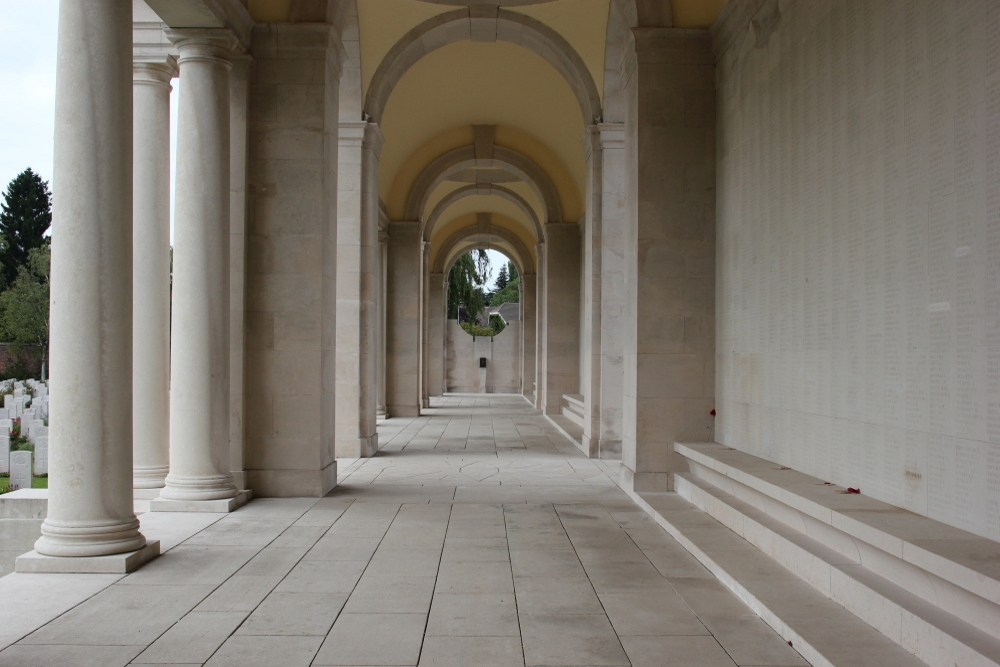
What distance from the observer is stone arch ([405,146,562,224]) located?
73.0 feet

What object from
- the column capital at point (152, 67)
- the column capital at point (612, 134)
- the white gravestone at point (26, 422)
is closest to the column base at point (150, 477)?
the column capital at point (152, 67)

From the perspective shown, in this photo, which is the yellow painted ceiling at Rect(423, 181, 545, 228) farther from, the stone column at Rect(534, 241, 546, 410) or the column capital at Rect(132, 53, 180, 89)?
the column capital at Rect(132, 53, 180, 89)

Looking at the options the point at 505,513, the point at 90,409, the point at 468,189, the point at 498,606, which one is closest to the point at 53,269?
the point at 90,409

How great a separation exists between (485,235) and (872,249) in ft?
104

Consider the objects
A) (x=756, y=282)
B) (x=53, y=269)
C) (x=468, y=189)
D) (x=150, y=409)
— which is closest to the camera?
(x=53, y=269)

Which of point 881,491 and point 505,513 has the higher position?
point 881,491

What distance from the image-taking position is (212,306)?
9.22 meters

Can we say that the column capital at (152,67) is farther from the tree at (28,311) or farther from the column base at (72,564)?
the tree at (28,311)

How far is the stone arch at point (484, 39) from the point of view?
14438mm

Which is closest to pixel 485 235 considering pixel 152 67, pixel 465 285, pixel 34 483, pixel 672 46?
pixel 465 285

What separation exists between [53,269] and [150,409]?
3717 millimetres

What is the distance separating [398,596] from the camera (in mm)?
6000

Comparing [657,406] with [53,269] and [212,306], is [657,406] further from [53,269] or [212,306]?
[53,269]

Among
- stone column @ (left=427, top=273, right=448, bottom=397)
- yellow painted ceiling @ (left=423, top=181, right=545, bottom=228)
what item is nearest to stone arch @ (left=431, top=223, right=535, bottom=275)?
stone column @ (left=427, top=273, right=448, bottom=397)
